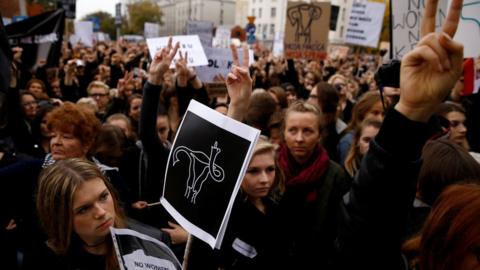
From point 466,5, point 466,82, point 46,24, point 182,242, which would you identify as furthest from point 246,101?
point 46,24

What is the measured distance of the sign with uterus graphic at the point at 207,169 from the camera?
1.62m

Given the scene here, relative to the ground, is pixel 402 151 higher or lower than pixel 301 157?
higher

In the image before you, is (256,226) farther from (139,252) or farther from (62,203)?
(62,203)

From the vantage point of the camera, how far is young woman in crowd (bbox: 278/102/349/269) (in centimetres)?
263

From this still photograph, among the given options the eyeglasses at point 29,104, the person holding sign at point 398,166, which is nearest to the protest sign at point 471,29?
the person holding sign at point 398,166

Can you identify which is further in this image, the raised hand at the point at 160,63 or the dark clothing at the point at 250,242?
the raised hand at the point at 160,63

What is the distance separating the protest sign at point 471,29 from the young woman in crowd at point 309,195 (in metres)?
1.31

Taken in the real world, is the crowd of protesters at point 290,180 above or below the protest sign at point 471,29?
below

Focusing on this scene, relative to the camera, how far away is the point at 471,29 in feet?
10.8

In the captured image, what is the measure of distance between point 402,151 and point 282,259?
4.92 feet

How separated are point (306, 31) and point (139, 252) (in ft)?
24.9

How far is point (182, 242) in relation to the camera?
117 inches

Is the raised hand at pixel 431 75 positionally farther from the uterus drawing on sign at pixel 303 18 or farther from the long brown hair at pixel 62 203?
the uterus drawing on sign at pixel 303 18

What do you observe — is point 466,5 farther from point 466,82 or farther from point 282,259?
point 282,259
